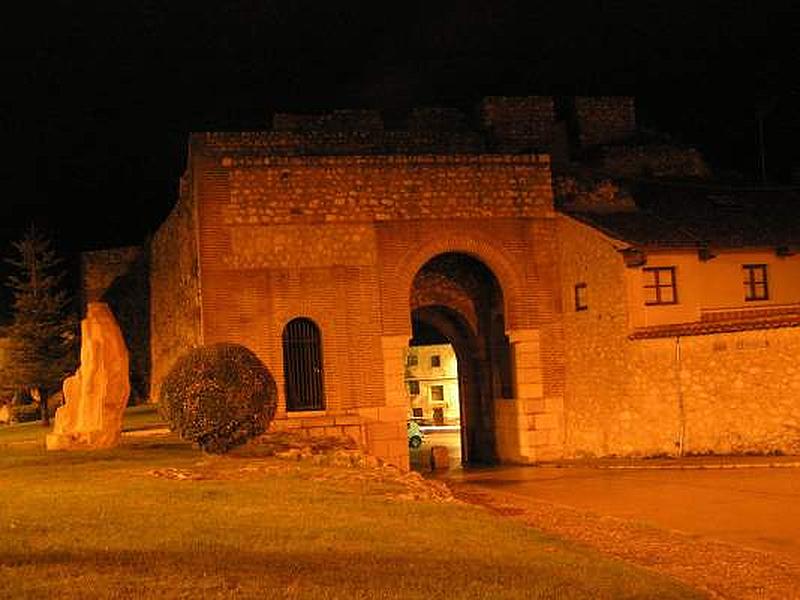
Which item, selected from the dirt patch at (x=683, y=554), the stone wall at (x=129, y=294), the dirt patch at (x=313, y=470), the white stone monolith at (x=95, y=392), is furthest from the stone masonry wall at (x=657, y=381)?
the stone wall at (x=129, y=294)

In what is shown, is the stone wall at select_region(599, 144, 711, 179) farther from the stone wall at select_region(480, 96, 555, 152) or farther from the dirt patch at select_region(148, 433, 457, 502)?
the dirt patch at select_region(148, 433, 457, 502)

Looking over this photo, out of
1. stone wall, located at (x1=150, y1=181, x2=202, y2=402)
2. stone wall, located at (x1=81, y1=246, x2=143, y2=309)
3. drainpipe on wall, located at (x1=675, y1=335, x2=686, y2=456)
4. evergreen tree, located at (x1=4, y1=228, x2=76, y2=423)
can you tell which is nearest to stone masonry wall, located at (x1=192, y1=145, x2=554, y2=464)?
stone wall, located at (x1=150, y1=181, x2=202, y2=402)

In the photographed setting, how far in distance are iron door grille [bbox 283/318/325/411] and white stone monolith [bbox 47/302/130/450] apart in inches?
270

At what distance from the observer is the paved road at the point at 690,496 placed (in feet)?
45.2

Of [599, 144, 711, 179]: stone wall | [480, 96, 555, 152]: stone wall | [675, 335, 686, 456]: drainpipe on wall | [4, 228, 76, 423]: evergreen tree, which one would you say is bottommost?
[675, 335, 686, 456]: drainpipe on wall

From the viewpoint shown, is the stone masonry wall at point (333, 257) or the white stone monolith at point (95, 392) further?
the stone masonry wall at point (333, 257)

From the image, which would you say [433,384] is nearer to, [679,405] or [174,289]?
[174,289]

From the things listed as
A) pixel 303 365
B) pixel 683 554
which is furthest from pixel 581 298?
pixel 683 554

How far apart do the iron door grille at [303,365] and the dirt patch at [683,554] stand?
10.0 metres

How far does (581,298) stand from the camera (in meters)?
26.5

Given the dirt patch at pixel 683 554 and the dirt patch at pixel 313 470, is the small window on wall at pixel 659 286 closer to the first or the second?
the dirt patch at pixel 313 470

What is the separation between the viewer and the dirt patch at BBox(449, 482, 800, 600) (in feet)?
32.9

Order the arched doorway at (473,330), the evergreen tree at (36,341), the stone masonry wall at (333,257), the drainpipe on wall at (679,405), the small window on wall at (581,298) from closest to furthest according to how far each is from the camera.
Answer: the drainpipe on wall at (679,405)
the stone masonry wall at (333,257)
the small window on wall at (581,298)
the arched doorway at (473,330)
the evergreen tree at (36,341)

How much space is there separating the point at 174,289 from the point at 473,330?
10.1 m
